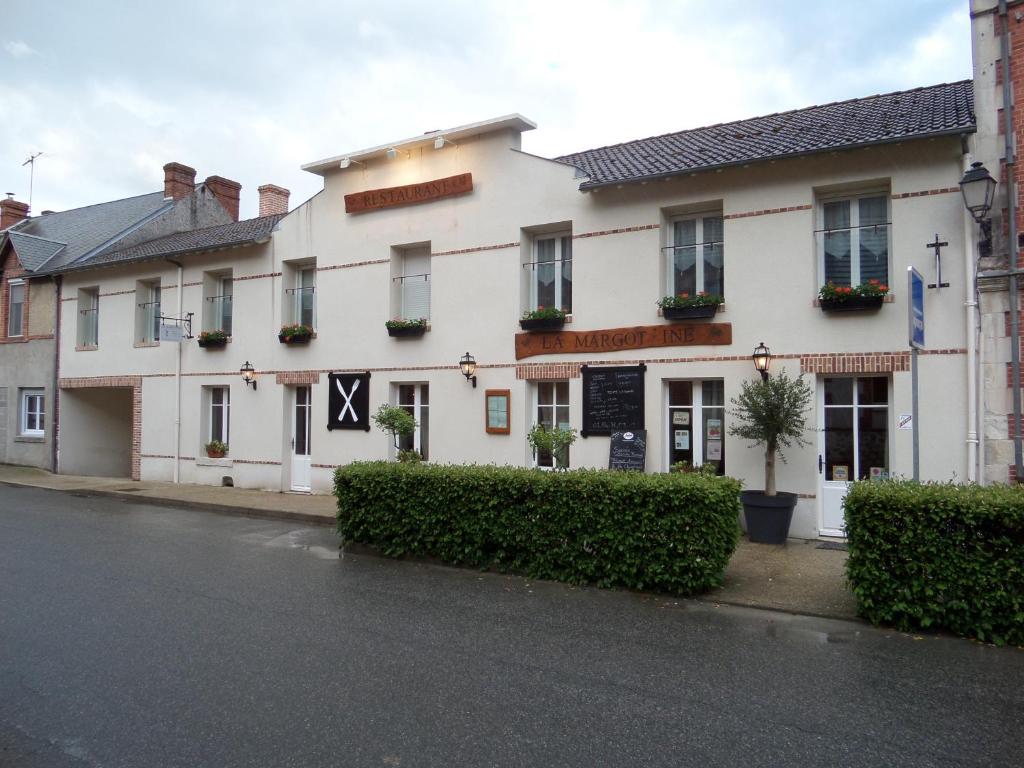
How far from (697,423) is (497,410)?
132 inches

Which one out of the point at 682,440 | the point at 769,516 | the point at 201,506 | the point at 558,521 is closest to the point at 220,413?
the point at 201,506

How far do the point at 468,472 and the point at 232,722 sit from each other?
4359 mm

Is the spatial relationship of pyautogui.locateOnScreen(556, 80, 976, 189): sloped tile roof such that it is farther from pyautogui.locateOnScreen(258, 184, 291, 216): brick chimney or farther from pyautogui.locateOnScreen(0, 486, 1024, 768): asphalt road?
pyautogui.locateOnScreen(258, 184, 291, 216): brick chimney

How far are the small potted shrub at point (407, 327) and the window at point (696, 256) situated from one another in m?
4.52

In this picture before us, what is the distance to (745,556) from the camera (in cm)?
883

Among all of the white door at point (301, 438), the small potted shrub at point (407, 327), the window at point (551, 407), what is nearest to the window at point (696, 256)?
the window at point (551, 407)

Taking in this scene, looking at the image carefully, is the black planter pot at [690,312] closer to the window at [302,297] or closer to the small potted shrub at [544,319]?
the small potted shrub at [544,319]

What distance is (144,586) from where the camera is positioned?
24.1 ft

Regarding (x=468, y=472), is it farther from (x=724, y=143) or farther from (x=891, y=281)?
(x=724, y=143)

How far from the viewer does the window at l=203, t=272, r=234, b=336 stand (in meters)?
16.5

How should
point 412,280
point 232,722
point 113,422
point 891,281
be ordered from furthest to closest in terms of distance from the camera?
point 113,422, point 412,280, point 891,281, point 232,722

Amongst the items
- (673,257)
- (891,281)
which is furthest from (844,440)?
(673,257)

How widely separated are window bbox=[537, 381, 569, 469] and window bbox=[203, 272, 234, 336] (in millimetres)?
7966

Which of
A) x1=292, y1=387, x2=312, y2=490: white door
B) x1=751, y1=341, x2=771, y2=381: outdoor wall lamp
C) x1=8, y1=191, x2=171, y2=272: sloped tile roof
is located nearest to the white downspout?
x1=751, y1=341, x2=771, y2=381: outdoor wall lamp
